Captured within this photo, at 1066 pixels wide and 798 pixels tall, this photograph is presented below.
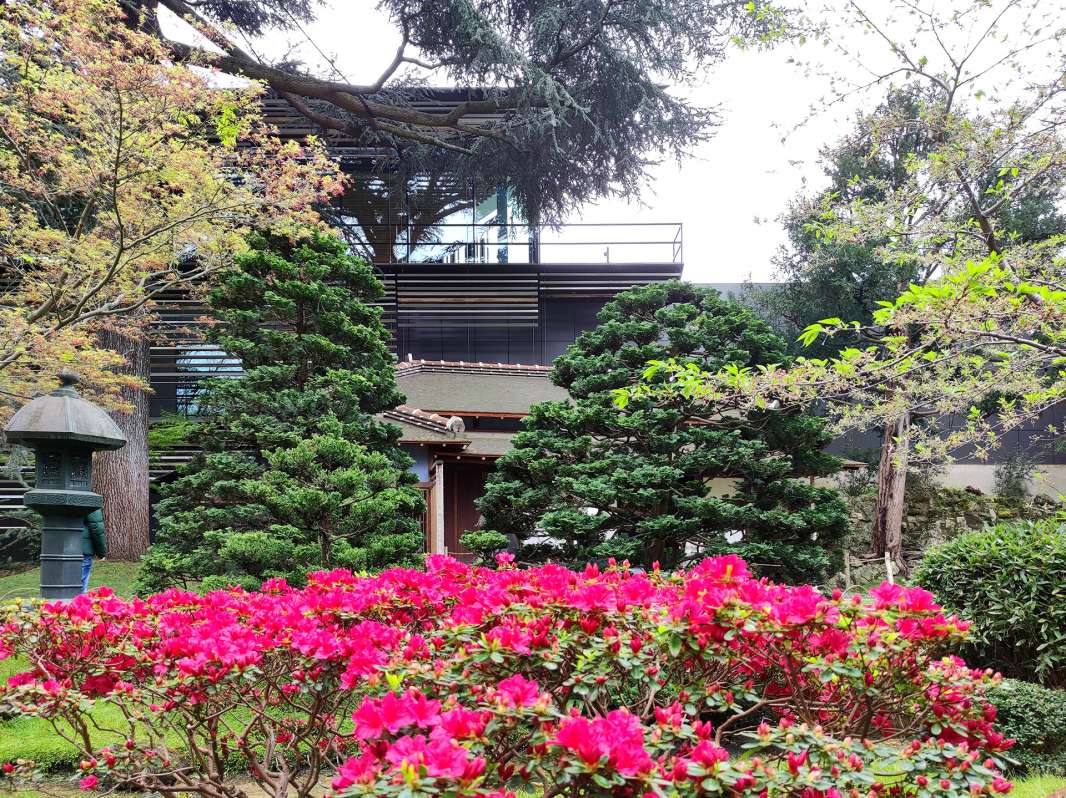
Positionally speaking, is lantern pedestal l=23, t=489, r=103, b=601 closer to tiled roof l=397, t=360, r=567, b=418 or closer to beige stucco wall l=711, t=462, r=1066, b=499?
tiled roof l=397, t=360, r=567, b=418

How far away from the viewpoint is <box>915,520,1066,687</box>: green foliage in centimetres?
430

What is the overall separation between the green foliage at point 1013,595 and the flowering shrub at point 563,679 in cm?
276

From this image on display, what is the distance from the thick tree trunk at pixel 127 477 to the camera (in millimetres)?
10438

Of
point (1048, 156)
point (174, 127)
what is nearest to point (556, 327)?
point (174, 127)

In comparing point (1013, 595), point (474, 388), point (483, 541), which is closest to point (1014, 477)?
point (474, 388)

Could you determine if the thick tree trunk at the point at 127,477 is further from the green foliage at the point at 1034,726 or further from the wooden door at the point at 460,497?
the green foliage at the point at 1034,726

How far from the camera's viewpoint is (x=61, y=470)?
4723 mm

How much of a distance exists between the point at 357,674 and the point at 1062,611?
437 centimetres

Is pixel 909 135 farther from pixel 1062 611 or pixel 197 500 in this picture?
pixel 197 500

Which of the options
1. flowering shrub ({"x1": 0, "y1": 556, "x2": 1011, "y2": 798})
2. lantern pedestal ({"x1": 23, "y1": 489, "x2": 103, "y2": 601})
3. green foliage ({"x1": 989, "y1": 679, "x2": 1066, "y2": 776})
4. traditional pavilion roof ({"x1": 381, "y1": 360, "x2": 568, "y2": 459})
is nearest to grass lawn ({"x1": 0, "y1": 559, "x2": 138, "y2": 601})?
traditional pavilion roof ({"x1": 381, "y1": 360, "x2": 568, "y2": 459})

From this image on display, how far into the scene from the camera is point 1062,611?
13.8ft

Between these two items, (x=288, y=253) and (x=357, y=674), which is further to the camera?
(x=288, y=253)

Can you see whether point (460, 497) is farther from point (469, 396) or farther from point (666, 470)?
point (666, 470)

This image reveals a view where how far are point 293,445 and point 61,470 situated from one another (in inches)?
68.3
